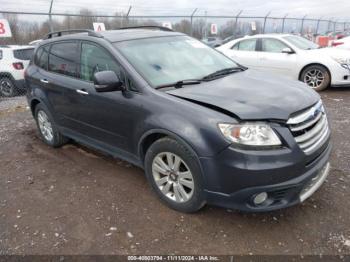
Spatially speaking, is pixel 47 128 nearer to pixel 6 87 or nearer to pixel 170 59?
pixel 170 59

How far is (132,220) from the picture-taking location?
10.7 feet

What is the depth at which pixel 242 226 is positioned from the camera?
3109 millimetres

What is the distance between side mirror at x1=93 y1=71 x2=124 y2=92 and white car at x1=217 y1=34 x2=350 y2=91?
6.30 metres

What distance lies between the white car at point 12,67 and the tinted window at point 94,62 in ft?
20.4

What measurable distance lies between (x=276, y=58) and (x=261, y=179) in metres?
6.93

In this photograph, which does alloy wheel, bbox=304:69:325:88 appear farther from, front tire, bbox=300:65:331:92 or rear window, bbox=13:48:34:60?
rear window, bbox=13:48:34:60

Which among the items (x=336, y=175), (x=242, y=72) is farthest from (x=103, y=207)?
(x=336, y=175)

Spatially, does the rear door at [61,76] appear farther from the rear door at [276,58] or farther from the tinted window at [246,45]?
the tinted window at [246,45]

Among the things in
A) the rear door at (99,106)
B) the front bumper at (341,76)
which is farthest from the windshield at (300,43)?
the rear door at (99,106)

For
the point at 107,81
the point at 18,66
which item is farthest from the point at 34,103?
the point at 18,66

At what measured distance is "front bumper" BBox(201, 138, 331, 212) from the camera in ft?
8.73

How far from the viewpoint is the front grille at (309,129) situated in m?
2.81

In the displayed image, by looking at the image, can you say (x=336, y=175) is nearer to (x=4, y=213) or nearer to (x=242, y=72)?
(x=242, y=72)

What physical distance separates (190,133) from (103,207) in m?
1.36
